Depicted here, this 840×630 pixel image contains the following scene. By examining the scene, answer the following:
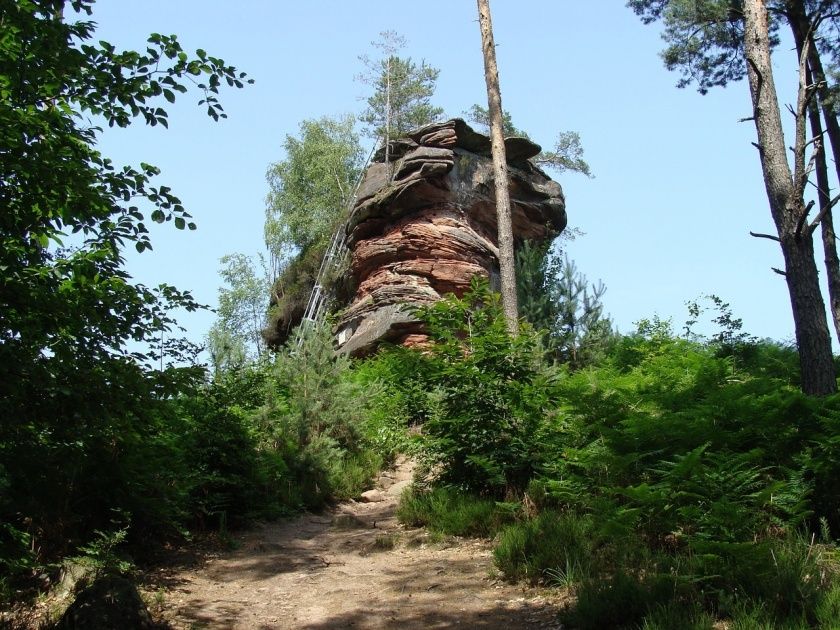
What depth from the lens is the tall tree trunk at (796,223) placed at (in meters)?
7.70

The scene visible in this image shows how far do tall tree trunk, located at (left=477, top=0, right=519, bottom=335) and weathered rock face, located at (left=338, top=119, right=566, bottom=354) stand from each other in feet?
17.9

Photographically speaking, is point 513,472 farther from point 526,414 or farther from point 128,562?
point 128,562

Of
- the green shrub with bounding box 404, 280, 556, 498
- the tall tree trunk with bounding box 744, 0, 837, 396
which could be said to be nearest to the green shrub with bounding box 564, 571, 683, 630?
the green shrub with bounding box 404, 280, 556, 498

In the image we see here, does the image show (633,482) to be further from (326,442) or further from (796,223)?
(326,442)

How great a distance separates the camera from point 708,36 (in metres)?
14.2

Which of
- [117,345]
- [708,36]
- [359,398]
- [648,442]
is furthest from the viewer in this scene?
[708,36]

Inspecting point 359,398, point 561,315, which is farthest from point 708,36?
point 359,398

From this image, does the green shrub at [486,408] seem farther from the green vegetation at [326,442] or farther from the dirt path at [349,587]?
the dirt path at [349,587]

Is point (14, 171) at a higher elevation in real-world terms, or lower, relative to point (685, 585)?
higher

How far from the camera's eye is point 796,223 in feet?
25.8

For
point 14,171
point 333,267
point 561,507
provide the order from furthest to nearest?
1. point 333,267
2. point 561,507
3. point 14,171

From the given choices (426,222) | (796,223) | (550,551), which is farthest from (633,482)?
(426,222)

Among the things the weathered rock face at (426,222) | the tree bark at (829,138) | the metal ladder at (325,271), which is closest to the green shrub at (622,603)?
the tree bark at (829,138)

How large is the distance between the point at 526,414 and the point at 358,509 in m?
3.18
